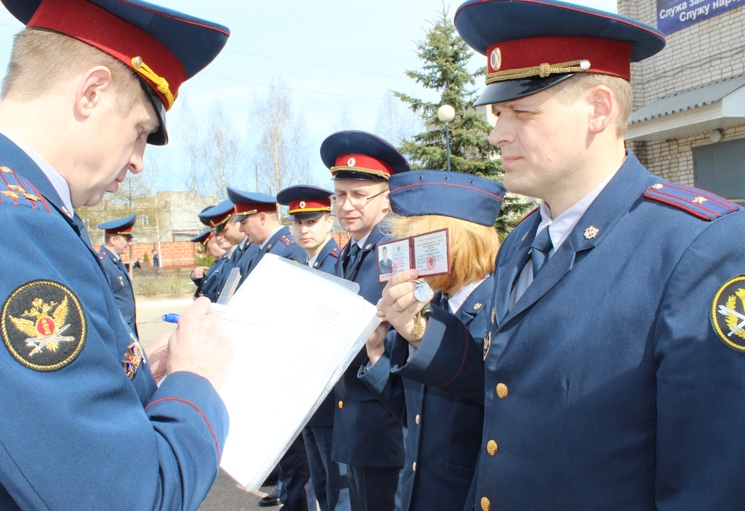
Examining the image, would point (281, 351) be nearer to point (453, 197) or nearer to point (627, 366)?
point (627, 366)

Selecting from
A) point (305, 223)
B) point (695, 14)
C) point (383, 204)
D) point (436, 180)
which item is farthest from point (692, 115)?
point (436, 180)

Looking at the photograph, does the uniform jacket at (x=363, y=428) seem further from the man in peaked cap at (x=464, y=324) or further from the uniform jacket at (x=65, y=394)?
the uniform jacket at (x=65, y=394)

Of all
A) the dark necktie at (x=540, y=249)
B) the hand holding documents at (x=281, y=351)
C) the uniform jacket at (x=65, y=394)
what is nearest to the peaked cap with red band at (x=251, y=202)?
the hand holding documents at (x=281, y=351)

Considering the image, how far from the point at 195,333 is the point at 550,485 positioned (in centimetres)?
98

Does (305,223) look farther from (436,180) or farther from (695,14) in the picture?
(695,14)

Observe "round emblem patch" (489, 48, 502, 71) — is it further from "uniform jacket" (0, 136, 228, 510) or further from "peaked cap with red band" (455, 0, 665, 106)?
"uniform jacket" (0, 136, 228, 510)

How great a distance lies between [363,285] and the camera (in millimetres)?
3443

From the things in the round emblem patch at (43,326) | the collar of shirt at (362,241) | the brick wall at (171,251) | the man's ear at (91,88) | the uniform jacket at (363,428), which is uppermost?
the man's ear at (91,88)

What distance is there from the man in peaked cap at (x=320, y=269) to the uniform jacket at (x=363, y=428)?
322mm

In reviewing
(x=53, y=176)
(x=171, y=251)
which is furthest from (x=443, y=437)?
(x=171, y=251)

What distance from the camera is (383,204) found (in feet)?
13.0

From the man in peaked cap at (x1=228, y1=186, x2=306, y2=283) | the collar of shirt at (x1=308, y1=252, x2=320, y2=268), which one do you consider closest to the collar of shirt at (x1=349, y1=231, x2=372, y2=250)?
the collar of shirt at (x1=308, y1=252, x2=320, y2=268)

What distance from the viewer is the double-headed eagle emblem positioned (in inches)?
39.8

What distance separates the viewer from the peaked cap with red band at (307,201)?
5.76 meters
